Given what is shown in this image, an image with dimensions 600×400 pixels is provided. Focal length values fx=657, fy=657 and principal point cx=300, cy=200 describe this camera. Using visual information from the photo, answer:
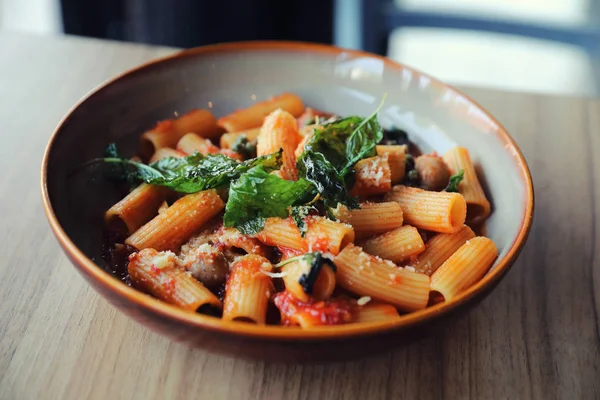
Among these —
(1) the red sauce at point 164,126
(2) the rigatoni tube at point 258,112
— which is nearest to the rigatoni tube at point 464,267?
(2) the rigatoni tube at point 258,112

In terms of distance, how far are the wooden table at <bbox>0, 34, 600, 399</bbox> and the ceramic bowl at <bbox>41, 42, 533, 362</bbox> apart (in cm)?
16

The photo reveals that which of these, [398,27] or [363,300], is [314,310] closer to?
[363,300]

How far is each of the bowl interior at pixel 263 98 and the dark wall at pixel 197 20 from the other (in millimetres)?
1485

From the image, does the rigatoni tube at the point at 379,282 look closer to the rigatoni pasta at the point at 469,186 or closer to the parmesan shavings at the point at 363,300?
the parmesan shavings at the point at 363,300

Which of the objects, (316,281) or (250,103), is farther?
(250,103)

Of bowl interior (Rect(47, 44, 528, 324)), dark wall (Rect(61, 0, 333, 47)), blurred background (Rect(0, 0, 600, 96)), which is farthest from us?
dark wall (Rect(61, 0, 333, 47))

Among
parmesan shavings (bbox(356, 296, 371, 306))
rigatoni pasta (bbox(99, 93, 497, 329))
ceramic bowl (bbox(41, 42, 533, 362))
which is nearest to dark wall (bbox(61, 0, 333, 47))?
ceramic bowl (bbox(41, 42, 533, 362))

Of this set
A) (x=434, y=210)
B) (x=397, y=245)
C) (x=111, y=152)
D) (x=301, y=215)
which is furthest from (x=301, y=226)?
(x=111, y=152)

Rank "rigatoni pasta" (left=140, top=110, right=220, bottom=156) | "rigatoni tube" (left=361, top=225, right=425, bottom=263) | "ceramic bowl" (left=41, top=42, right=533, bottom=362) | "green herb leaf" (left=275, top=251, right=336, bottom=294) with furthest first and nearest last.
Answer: "rigatoni pasta" (left=140, top=110, right=220, bottom=156) < "rigatoni tube" (left=361, top=225, right=425, bottom=263) < "green herb leaf" (left=275, top=251, right=336, bottom=294) < "ceramic bowl" (left=41, top=42, right=533, bottom=362)

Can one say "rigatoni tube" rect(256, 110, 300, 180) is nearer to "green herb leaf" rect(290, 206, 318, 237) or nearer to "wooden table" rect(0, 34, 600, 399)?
"green herb leaf" rect(290, 206, 318, 237)

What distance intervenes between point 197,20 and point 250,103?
1637mm

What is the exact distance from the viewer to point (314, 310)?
51.9 inches

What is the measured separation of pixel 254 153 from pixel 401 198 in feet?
1.45

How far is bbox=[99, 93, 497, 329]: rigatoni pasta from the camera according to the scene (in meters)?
1.40
